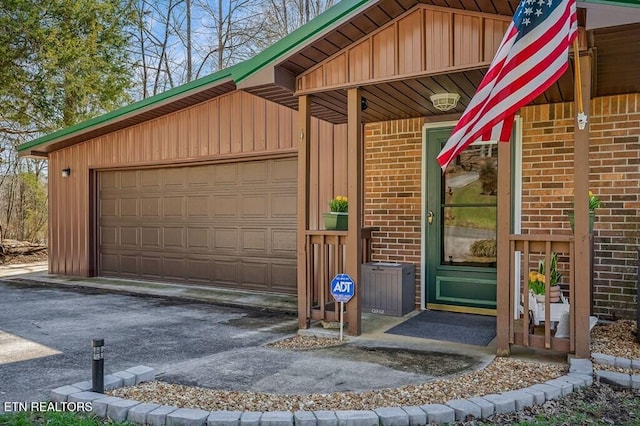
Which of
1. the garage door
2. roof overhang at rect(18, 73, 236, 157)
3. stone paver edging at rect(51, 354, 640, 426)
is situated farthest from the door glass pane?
roof overhang at rect(18, 73, 236, 157)

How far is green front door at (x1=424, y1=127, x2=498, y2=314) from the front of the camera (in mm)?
5742

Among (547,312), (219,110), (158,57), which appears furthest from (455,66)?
(158,57)

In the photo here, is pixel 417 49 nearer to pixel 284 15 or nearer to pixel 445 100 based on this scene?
pixel 445 100

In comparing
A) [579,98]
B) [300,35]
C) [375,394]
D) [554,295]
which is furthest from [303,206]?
[579,98]

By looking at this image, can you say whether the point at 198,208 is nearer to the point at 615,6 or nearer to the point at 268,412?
the point at 268,412

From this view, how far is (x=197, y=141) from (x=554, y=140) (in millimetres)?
5377

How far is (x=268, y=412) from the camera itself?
292cm

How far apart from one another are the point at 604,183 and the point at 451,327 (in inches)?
86.4

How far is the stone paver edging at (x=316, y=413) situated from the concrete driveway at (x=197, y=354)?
0.45 meters

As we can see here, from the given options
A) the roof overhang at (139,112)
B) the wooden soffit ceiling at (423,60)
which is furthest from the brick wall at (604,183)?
the roof overhang at (139,112)

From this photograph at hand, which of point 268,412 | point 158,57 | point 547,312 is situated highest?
point 158,57

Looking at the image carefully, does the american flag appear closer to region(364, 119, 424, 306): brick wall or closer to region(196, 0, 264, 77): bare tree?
region(364, 119, 424, 306): brick wall

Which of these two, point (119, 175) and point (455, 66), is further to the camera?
point (119, 175)

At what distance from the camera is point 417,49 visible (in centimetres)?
436
